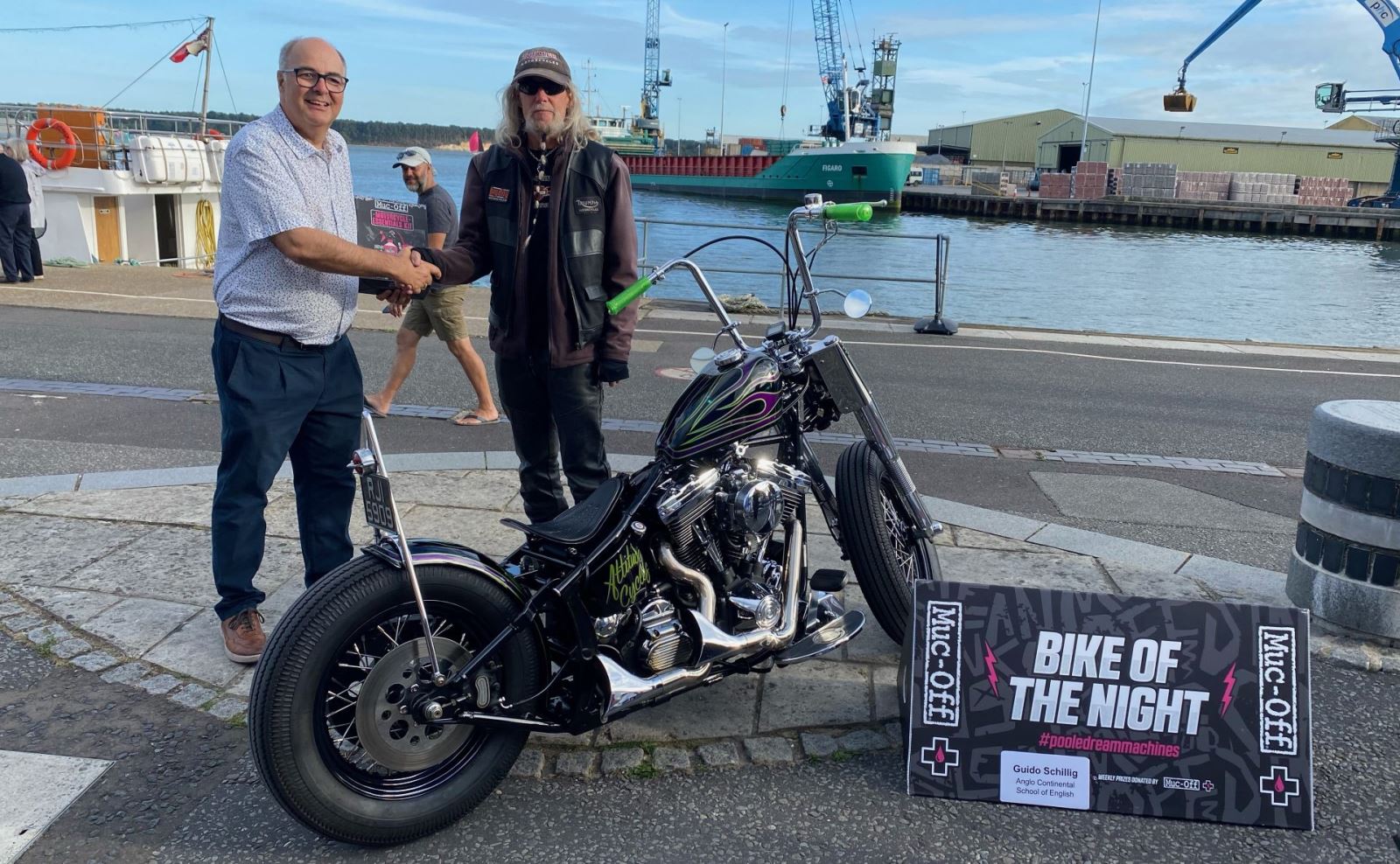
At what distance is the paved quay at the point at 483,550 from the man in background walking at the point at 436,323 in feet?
3.57

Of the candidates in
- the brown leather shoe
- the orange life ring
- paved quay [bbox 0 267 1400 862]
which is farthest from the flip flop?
the orange life ring

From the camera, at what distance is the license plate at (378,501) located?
2.43 metres

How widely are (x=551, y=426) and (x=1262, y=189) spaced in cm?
7207

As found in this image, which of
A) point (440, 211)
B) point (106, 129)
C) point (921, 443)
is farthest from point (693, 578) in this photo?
point (106, 129)

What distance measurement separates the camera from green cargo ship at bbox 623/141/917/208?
62594 millimetres

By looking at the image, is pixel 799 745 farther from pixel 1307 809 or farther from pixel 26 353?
pixel 26 353

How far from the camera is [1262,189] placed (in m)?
64.4

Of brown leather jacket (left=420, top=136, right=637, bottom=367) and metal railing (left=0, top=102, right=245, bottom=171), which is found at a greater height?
metal railing (left=0, top=102, right=245, bottom=171)

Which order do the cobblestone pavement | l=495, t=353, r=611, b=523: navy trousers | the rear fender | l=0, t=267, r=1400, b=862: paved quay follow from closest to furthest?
the rear fender, l=0, t=267, r=1400, b=862: paved quay, l=495, t=353, r=611, b=523: navy trousers, the cobblestone pavement

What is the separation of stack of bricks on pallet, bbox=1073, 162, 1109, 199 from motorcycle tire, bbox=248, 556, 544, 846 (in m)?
69.2

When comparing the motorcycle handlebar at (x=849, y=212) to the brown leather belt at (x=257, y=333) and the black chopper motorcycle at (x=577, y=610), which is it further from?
the brown leather belt at (x=257, y=333)

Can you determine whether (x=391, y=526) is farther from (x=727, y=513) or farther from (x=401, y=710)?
(x=727, y=513)

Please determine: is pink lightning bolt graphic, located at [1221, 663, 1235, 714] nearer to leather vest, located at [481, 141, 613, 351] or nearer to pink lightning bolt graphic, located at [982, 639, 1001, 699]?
pink lightning bolt graphic, located at [982, 639, 1001, 699]

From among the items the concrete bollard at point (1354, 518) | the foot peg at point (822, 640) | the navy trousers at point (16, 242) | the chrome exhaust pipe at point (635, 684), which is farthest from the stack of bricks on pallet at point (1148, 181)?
the chrome exhaust pipe at point (635, 684)
